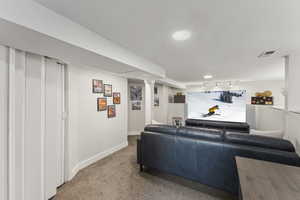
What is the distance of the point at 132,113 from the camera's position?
535 cm

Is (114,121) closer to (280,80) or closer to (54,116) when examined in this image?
(54,116)

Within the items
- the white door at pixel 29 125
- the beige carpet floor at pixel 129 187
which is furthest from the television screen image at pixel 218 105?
the white door at pixel 29 125

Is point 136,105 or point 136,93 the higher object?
point 136,93

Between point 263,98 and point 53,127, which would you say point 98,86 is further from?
point 263,98

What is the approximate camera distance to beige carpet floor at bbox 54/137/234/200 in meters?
1.92

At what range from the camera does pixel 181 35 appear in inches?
61.9

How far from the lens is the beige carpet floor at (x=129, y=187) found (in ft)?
6.28

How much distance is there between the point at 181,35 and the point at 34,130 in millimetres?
2269

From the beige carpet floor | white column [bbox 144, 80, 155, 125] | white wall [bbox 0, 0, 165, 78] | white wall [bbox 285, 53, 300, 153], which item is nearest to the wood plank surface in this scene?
the beige carpet floor

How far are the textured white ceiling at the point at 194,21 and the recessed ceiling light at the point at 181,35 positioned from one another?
61 mm

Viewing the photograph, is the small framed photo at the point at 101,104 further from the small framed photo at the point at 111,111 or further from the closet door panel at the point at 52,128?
the closet door panel at the point at 52,128

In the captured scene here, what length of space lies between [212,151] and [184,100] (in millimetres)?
4707

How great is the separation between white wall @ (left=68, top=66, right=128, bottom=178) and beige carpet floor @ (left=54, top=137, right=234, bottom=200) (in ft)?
1.06

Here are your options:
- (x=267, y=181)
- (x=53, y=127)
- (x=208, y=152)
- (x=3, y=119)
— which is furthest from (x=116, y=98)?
(x=267, y=181)
